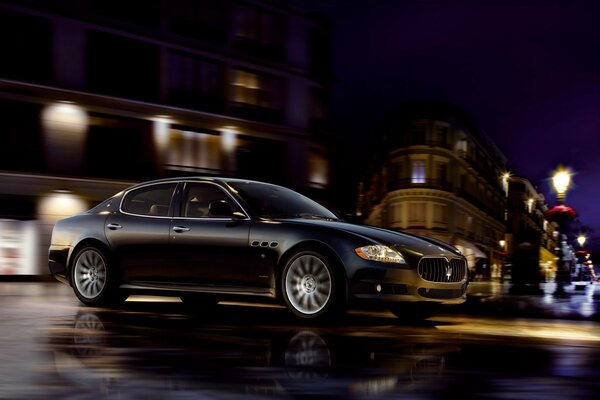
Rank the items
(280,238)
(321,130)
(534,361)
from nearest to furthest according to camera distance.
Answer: (534,361) → (280,238) → (321,130)

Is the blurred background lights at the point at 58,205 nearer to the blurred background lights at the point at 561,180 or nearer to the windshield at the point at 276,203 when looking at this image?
the blurred background lights at the point at 561,180

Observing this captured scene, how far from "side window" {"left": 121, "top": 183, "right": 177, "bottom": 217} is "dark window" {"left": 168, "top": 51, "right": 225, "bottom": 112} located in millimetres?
21700

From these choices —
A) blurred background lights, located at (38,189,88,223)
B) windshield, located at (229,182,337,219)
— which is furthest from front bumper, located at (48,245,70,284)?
blurred background lights, located at (38,189,88,223)

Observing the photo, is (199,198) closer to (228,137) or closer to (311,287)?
(311,287)

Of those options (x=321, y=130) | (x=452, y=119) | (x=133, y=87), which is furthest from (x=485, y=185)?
(x=133, y=87)

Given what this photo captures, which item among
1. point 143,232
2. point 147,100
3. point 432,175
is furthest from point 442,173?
point 143,232

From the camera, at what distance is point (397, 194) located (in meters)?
66.9

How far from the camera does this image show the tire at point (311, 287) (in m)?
8.38

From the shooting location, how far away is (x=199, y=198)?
9812mm

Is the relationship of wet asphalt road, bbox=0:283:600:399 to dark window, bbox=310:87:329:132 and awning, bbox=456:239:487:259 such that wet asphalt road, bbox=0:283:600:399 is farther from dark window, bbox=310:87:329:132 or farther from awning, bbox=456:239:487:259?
awning, bbox=456:239:487:259

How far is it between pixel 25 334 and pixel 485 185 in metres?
76.3

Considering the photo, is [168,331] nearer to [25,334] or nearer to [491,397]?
[25,334]

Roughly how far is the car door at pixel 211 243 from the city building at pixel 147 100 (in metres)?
18.5

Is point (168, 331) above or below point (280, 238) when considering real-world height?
below
